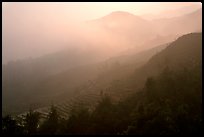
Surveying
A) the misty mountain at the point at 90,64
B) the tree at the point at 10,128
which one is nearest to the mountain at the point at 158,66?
the misty mountain at the point at 90,64

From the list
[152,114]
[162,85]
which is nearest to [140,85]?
[162,85]

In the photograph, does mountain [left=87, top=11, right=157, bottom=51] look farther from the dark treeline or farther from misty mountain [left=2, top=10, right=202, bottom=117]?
the dark treeline

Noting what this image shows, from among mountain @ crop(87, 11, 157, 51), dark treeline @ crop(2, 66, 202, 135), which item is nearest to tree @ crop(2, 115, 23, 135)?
dark treeline @ crop(2, 66, 202, 135)

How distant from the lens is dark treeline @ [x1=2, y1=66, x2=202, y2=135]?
21.2 meters

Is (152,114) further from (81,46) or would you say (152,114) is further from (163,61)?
(81,46)

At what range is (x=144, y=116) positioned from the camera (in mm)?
24047

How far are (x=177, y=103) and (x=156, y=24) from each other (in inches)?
6569

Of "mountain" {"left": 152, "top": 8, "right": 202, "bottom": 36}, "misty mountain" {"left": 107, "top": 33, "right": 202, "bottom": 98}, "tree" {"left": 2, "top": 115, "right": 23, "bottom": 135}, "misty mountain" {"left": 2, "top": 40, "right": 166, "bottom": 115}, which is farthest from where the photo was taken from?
"mountain" {"left": 152, "top": 8, "right": 202, "bottom": 36}

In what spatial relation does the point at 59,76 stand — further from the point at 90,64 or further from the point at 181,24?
the point at 181,24

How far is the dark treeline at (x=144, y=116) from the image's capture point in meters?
21.2

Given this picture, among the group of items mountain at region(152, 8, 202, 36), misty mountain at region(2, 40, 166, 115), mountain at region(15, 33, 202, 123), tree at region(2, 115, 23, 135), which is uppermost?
mountain at region(152, 8, 202, 36)

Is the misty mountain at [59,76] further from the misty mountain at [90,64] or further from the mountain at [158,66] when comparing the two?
the mountain at [158,66]

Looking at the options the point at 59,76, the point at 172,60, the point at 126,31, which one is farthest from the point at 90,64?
the point at 126,31

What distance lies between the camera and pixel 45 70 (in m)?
134
